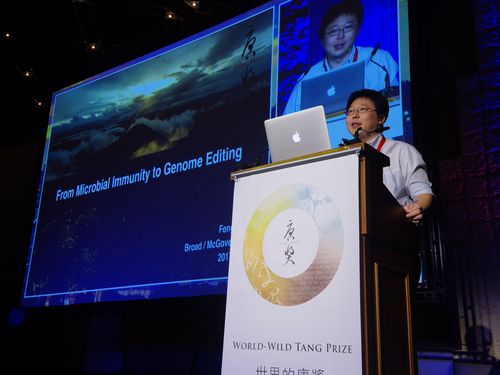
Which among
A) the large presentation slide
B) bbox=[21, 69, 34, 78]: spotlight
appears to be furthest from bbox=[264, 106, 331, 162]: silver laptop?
bbox=[21, 69, 34, 78]: spotlight

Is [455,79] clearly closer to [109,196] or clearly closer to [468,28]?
[468,28]

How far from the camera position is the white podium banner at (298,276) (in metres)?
1.38

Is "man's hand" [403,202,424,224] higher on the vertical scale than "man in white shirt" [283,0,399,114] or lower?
lower

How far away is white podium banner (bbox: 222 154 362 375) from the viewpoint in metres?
1.38

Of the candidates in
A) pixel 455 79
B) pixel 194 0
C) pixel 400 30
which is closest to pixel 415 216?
Answer: pixel 400 30

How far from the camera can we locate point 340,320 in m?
1.37

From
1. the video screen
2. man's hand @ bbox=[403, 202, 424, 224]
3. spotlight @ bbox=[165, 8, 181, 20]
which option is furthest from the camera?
spotlight @ bbox=[165, 8, 181, 20]

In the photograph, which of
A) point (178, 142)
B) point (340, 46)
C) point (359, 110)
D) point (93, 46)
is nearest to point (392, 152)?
point (359, 110)

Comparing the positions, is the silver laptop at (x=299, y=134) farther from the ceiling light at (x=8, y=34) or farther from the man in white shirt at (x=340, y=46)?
the ceiling light at (x=8, y=34)

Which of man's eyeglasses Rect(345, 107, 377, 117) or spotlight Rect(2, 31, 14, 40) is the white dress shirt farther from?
spotlight Rect(2, 31, 14, 40)

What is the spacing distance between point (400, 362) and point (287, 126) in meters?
0.81

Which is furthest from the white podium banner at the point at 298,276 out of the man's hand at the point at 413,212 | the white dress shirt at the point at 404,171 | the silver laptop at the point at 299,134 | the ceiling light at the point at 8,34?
the ceiling light at the point at 8,34

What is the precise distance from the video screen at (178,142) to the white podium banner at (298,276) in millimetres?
1094

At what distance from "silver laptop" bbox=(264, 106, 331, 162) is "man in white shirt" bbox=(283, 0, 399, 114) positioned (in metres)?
1.02
